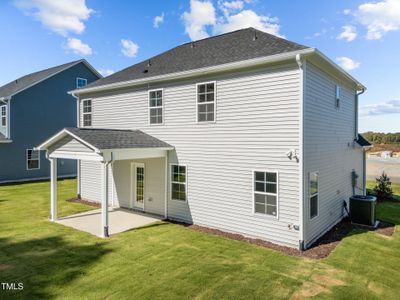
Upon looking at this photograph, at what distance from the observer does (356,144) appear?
494 inches

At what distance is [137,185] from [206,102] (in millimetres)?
4978

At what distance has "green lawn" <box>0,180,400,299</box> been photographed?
205 inches

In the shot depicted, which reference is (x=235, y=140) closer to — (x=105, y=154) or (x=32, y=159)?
(x=105, y=154)

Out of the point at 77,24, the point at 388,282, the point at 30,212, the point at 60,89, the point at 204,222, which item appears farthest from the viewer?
the point at 60,89

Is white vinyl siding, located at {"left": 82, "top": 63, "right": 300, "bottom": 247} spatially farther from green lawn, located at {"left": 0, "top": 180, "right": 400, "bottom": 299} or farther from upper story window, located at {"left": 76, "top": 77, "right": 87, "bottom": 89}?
upper story window, located at {"left": 76, "top": 77, "right": 87, "bottom": 89}

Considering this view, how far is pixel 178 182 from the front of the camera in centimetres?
1016

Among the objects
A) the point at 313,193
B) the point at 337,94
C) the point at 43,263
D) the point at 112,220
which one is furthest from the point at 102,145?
the point at 337,94

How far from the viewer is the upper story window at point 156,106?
10688 mm

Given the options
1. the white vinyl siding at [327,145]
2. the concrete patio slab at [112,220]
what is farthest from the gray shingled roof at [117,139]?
the white vinyl siding at [327,145]

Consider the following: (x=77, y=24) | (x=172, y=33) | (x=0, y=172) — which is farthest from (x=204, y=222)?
(x=0, y=172)

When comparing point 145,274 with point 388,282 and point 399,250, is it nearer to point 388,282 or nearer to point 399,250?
point 388,282

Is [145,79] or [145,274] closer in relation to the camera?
[145,274]

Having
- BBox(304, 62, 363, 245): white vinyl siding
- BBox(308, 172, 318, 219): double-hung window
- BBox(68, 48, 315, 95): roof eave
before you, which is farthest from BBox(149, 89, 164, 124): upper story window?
BBox(308, 172, 318, 219): double-hung window

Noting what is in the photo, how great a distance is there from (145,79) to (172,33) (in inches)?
309
